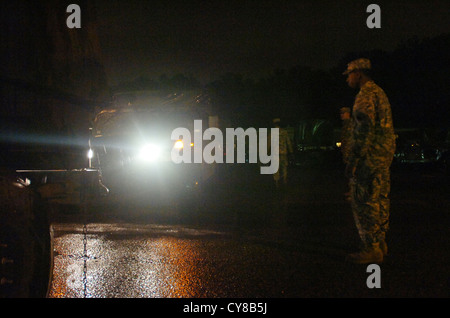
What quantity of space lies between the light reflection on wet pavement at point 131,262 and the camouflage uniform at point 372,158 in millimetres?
1771

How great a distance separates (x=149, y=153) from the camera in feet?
34.4

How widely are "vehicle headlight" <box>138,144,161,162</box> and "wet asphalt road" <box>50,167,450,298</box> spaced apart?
960 mm

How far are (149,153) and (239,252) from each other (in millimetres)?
4908

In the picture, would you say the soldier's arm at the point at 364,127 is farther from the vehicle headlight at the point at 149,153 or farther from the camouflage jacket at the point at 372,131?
the vehicle headlight at the point at 149,153

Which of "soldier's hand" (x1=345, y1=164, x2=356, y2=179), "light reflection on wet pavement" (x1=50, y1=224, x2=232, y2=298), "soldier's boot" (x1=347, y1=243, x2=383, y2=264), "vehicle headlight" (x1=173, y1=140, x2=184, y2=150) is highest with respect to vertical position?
"vehicle headlight" (x1=173, y1=140, x2=184, y2=150)

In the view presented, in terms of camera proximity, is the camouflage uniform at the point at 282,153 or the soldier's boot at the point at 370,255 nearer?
the soldier's boot at the point at 370,255

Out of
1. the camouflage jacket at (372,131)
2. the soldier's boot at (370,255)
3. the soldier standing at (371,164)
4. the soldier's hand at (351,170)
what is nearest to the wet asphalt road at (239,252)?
the soldier's boot at (370,255)

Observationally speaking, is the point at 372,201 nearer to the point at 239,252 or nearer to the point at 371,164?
the point at 371,164

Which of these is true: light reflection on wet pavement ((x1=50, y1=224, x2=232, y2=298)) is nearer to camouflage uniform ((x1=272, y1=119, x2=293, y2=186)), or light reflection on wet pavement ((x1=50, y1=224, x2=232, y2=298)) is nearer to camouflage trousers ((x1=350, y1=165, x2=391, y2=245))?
camouflage trousers ((x1=350, y1=165, x2=391, y2=245))

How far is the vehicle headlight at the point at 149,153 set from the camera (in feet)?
33.5

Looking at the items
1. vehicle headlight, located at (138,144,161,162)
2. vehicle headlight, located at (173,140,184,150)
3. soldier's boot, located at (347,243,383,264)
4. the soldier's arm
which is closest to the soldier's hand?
the soldier's arm

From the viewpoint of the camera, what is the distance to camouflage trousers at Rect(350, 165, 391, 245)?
212 inches

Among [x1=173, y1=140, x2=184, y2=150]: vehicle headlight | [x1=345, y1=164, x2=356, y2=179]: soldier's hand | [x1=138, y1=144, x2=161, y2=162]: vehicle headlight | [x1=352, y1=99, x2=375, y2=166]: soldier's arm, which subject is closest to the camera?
[x1=352, y1=99, x2=375, y2=166]: soldier's arm

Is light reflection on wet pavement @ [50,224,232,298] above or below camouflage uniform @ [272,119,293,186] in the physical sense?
below
